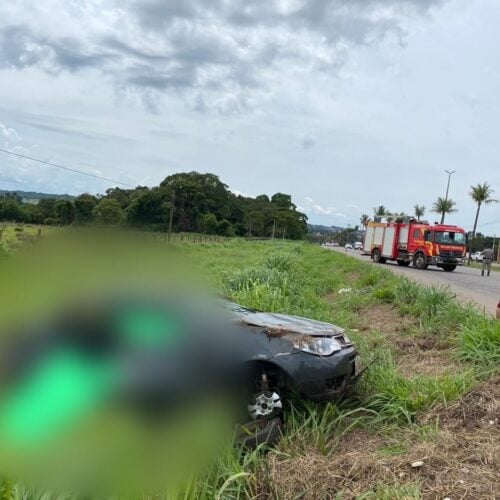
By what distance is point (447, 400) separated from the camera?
4.24 metres

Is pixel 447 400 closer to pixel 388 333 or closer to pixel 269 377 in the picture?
pixel 269 377

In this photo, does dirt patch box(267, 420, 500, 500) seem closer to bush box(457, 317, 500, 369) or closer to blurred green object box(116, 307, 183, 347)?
blurred green object box(116, 307, 183, 347)

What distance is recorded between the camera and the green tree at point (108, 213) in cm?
373

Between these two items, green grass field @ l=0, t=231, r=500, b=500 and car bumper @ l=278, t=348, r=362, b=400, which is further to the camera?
car bumper @ l=278, t=348, r=362, b=400

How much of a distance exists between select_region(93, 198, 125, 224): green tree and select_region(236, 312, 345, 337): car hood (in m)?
1.24

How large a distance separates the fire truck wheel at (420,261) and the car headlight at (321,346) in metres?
23.0

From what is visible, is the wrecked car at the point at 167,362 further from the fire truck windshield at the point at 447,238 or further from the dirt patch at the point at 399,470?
the fire truck windshield at the point at 447,238

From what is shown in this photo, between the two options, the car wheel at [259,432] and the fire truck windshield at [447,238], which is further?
the fire truck windshield at [447,238]

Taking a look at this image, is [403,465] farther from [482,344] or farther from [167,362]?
[482,344]

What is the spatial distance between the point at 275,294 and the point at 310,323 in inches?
172

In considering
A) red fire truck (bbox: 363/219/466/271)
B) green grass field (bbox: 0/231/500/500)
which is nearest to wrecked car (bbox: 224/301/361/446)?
green grass field (bbox: 0/231/500/500)

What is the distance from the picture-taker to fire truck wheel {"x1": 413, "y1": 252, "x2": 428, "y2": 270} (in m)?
25.6

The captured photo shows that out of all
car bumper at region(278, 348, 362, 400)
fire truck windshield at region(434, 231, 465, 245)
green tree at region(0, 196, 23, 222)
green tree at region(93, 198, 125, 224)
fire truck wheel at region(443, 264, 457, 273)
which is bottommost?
car bumper at region(278, 348, 362, 400)

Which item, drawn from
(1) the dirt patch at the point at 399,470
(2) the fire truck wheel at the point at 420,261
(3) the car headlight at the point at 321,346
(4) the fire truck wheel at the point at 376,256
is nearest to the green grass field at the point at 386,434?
(1) the dirt patch at the point at 399,470
